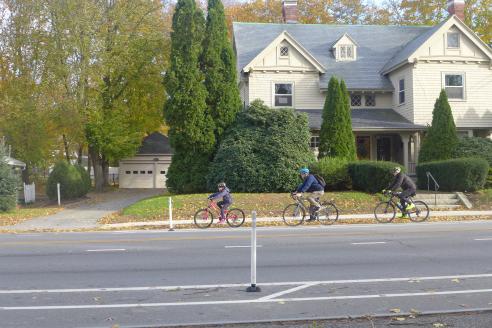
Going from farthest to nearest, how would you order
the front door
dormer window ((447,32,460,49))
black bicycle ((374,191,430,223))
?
1. the front door
2. dormer window ((447,32,460,49))
3. black bicycle ((374,191,430,223))

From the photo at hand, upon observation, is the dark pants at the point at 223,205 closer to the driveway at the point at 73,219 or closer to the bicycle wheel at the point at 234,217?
the bicycle wheel at the point at 234,217

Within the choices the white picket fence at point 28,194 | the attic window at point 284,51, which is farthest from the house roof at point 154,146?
the attic window at point 284,51

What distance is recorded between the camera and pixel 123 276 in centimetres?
913

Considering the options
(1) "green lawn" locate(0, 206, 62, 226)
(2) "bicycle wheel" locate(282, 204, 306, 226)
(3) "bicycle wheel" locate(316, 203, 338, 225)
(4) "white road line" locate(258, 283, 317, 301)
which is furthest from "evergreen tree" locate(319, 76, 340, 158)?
(4) "white road line" locate(258, 283, 317, 301)

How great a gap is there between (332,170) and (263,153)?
10.1 ft

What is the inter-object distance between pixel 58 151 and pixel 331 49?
68.8 ft

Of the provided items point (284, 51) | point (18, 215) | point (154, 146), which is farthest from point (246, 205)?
point (154, 146)

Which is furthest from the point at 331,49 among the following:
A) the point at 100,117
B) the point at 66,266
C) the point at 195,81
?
the point at 66,266

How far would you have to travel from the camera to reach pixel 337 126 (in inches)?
1037

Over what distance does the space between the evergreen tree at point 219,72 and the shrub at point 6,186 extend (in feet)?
29.7

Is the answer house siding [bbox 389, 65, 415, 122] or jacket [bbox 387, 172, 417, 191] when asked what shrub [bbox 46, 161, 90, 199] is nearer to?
house siding [bbox 389, 65, 415, 122]

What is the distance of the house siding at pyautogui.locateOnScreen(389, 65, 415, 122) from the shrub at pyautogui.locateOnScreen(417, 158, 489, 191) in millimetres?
6917

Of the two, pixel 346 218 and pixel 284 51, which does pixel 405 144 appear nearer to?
pixel 284 51

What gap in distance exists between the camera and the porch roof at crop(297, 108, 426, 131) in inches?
1129
